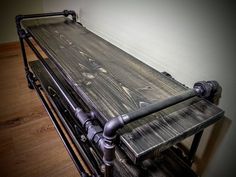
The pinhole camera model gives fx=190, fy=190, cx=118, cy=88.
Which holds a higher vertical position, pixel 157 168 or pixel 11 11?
pixel 11 11

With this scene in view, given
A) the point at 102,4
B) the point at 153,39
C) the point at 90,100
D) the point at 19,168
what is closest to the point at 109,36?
the point at 102,4

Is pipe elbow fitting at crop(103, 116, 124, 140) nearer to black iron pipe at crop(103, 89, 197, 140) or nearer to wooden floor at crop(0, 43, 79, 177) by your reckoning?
black iron pipe at crop(103, 89, 197, 140)

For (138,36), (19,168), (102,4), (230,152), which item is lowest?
(19,168)

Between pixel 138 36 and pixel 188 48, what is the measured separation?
0.35 metres

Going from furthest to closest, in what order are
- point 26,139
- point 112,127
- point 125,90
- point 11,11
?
point 11,11 < point 26,139 < point 125,90 < point 112,127

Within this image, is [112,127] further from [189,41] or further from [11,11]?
[11,11]

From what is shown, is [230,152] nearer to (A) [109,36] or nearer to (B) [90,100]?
(B) [90,100]

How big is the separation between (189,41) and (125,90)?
35cm

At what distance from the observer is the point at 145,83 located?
0.81m

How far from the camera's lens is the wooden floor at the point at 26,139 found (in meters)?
1.15

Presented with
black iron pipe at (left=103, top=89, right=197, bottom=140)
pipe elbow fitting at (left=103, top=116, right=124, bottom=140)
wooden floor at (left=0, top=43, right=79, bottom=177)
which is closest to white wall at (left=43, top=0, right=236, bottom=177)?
black iron pipe at (left=103, top=89, right=197, bottom=140)

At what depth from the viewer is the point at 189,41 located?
0.81m

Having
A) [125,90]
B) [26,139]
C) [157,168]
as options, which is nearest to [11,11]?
[26,139]

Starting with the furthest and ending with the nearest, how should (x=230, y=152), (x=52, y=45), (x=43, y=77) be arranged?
(x=43, y=77) → (x=52, y=45) → (x=230, y=152)
